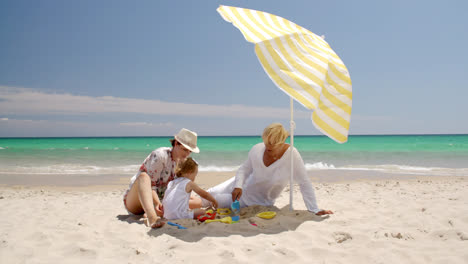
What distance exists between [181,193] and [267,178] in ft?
3.72

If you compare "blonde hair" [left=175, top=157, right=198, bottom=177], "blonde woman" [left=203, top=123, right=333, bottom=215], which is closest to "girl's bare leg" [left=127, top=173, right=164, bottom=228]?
"blonde hair" [left=175, top=157, right=198, bottom=177]

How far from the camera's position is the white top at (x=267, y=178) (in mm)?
3844

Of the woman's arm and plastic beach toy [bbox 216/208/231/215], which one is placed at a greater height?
the woman's arm

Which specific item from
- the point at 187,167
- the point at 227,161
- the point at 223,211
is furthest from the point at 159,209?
the point at 227,161

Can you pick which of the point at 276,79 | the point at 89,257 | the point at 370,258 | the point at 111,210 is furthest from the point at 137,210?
the point at 370,258

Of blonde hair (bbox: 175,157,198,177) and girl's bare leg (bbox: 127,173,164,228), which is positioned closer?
girl's bare leg (bbox: 127,173,164,228)

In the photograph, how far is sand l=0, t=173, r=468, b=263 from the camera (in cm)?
259

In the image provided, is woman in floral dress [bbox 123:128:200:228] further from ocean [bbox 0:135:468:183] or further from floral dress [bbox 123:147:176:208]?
ocean [bbox 0:135:468:183]

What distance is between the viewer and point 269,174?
3930 mm

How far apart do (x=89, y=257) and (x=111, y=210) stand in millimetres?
2348

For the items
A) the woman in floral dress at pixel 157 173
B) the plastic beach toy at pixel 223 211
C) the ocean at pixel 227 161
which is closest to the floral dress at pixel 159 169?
the woman in floral dress at pixel 157 173

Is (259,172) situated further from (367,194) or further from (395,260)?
(367,194)

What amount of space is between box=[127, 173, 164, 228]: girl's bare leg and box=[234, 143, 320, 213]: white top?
1.12 metres

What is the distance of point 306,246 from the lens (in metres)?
2.85
